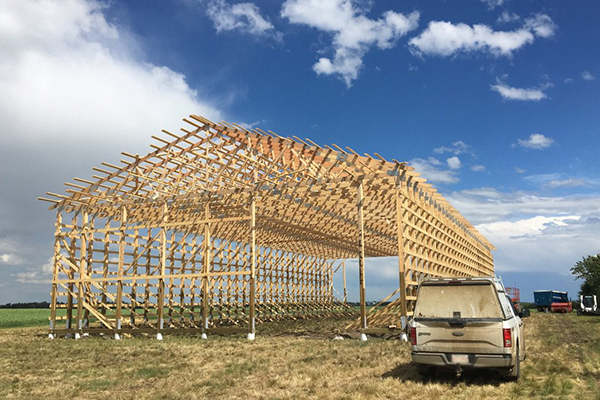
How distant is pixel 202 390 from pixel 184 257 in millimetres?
17471

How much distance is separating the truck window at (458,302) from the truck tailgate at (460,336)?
0.37 m

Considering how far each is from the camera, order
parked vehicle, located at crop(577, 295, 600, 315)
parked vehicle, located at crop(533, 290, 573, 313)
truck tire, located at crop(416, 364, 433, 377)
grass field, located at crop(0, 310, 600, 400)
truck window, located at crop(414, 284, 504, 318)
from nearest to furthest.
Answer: grass field, located at crop(0, 310, 600, 400) → truck window, located at crop(414, 284, 504, 318) → truck tire, located at crop(416, 364, 433, 377) → parked vehicle, located at crop(577, 295, 600, 315) → parked vehicle, located at crop(533, 290, 573, 313)

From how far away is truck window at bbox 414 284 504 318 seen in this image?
→ 31.8 ft

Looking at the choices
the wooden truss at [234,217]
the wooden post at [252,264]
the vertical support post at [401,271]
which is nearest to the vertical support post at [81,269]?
the wooden truss at [234,217]

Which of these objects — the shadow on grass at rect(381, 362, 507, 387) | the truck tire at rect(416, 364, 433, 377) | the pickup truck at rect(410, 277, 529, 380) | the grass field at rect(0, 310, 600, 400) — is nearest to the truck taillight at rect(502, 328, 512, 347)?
the pickup truck at rect(410, 277, 529, 380)

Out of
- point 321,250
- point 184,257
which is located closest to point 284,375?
point 184,257

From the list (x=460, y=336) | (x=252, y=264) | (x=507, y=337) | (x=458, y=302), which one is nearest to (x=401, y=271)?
(x=252, y=264)

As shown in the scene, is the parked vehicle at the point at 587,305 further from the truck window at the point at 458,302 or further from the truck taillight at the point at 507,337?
the truck taillight at the point at 507,337

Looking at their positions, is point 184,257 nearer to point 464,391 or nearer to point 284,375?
point 284,375

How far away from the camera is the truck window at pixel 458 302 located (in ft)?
31.8

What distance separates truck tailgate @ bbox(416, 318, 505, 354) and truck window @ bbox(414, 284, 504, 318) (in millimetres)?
372

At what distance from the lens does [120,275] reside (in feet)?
74.7

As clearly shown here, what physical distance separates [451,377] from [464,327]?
5.29 ft

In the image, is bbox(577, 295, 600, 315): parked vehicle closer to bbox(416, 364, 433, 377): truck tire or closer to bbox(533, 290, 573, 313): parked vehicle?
bbox(533, 290, 573, 313): parked vehicle
